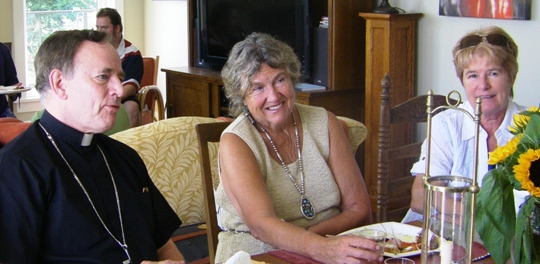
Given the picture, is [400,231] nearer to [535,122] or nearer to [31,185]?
[535,122]

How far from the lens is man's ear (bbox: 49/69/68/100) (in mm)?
1715

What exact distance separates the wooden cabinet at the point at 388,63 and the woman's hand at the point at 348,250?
253 centimetres

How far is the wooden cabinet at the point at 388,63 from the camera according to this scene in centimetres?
416

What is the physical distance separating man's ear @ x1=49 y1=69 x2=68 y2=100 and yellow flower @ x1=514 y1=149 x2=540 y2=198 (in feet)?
3.35

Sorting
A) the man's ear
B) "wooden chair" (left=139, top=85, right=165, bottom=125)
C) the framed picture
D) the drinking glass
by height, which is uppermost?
the framed picture

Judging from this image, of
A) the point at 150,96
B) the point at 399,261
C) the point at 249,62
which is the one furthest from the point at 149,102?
the point at 399,261

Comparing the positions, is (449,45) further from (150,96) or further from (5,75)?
(5,75)

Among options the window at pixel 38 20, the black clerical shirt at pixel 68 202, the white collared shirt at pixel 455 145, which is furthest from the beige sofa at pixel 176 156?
the window at pixel 38 20

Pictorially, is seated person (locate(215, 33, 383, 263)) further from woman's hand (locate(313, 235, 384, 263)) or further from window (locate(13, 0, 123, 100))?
window (locate(13, 0, 123, 100))

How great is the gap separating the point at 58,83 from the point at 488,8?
2670mm

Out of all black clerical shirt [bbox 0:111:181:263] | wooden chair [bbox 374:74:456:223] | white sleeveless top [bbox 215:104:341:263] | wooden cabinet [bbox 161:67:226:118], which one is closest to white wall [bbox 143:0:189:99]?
wooden cabinet [bbox 161:67:226:118]

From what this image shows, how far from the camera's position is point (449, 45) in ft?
13.5

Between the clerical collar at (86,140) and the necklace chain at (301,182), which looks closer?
the clerical collar at (86,140)

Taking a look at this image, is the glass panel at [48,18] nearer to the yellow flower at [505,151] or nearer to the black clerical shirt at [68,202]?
the black clerical shirt at [68,202]
